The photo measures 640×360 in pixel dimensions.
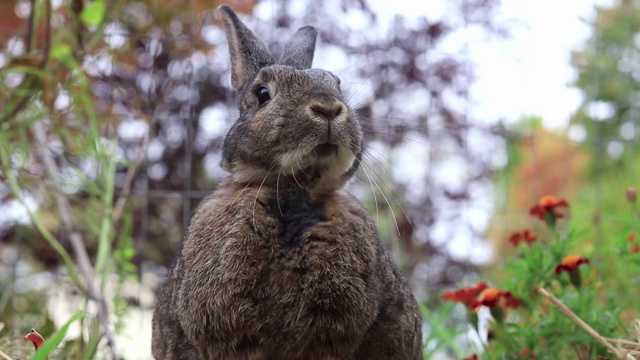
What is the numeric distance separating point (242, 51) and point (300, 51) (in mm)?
236

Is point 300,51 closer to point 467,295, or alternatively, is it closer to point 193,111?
point 467,295

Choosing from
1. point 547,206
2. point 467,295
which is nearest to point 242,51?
point 467,295

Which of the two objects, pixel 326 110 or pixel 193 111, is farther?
pixel 193 111

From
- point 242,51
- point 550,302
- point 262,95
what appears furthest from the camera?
point 550,302

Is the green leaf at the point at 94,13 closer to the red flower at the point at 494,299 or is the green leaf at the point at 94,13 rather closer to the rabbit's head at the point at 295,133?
the rabbit's head at the point at 295,133

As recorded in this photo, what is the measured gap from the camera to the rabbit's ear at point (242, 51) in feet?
9.27

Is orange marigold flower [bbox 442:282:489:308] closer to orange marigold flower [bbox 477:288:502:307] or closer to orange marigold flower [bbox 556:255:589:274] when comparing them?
orange marigold flower [bbox 477:288:502:307]

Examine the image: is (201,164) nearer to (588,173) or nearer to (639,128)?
(639,128)

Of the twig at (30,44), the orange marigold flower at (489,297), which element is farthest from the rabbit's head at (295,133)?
the twig at (30,44)

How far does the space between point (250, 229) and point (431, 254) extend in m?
3.45

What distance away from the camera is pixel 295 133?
234 cm

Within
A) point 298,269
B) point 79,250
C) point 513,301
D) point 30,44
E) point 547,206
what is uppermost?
point 30,44

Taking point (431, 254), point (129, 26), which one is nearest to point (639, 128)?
point (431, 254)

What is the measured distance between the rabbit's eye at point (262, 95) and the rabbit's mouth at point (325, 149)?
316 millimetres
